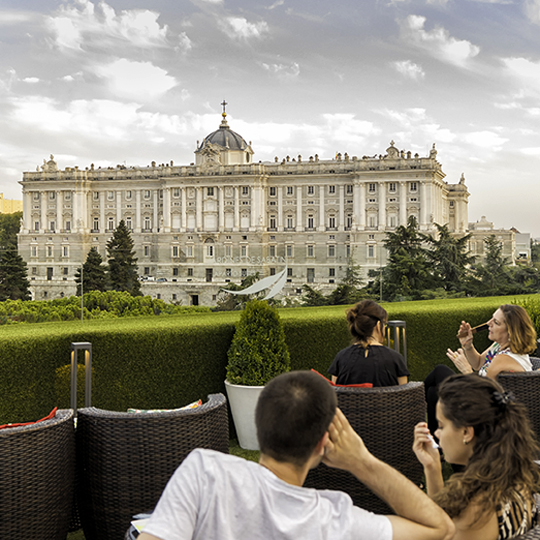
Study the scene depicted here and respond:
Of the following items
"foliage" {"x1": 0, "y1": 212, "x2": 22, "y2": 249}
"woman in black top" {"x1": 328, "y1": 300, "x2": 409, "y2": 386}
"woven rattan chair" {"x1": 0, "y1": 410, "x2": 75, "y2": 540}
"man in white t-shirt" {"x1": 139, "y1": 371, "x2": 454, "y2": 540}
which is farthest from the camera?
"foliage" {"x1": 0, "y1": 212, "x2": 22, "y2": 249}

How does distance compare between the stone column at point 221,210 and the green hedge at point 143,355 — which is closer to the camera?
the green hedge at point 143,355

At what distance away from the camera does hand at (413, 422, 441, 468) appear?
6.50 ft

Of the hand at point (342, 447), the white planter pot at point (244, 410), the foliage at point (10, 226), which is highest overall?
the foliage at point (10, 226)

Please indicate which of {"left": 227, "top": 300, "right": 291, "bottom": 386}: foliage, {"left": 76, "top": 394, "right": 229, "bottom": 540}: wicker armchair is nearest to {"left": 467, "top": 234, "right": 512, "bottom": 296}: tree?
{"left": 227, "top": 300, "right": 291, "bottom": 386}: foliage

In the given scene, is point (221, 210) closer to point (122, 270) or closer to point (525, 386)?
point (122, 270)

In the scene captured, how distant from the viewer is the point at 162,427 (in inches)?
106

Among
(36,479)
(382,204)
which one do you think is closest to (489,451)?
(36,479)

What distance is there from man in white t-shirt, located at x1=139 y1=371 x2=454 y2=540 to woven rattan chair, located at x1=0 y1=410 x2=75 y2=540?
4.06ft

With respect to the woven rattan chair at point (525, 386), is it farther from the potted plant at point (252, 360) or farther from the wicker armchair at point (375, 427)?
the potted plant at point (252, 360)

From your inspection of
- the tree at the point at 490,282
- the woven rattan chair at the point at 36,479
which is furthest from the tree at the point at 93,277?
the woven rattan chair at the point at 36,479

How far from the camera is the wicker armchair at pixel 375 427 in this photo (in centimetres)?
Result: 316

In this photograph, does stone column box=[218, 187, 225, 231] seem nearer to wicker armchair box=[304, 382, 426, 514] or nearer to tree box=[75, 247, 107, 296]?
tree box=[75, 247, 107, 296]

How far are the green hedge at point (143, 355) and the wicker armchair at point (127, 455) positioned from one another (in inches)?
65.2

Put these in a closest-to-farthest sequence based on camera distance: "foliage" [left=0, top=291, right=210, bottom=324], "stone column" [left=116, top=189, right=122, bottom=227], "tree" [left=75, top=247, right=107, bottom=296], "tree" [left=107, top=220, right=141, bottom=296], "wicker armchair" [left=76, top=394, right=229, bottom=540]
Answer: "wicker armchair" [left=76, top=394, right=229, bottom=540] < "foliage" [left=0, top=291, right=210, bottom=324] < "tree" [left=75, top=247, right=107, bottom=296] < "tree" [left=107, top=220, right=141, bottom=296] < "stone column" [left=116, top=189, right=122, bottom=227]
